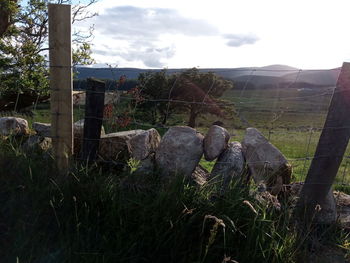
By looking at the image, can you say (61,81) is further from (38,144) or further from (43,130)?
(43,130)

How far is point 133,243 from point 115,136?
1711mm

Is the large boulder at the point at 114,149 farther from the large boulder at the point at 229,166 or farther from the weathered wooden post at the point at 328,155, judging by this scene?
the weathered wooden post at the point at 328,155

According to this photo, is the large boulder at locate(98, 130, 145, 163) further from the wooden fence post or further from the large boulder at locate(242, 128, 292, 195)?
the large boulder at locate(242, 128, 292, 195)

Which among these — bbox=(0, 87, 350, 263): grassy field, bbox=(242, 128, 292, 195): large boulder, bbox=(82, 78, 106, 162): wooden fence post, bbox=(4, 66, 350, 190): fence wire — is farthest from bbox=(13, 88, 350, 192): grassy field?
bbox=(0, 87, 350, 263): grassy field

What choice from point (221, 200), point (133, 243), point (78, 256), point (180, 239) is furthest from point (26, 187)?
point (221, 200)

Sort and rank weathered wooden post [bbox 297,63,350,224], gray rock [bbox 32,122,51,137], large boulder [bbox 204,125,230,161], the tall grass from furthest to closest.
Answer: gray rock [bbox 32,122,51,137], large boulder [bbox 204,125,230,161], weathered wooden post [bbox 297,63,350,224], the tall grass

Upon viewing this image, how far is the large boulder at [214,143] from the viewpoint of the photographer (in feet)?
14.0

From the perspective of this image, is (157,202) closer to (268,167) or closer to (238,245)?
(238,245)

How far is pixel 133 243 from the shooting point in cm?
306

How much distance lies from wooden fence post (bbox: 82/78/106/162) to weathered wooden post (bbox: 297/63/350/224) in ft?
7.08

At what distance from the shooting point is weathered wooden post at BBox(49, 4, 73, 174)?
12.6 ft

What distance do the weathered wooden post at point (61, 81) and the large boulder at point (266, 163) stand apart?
188cm

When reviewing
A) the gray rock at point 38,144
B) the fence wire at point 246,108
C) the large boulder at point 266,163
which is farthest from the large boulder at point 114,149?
the large boulder at point 266,163

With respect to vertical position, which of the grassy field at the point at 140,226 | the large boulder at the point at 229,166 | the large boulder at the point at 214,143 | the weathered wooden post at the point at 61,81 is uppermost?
the weathered wooden post at the point at 61,81
